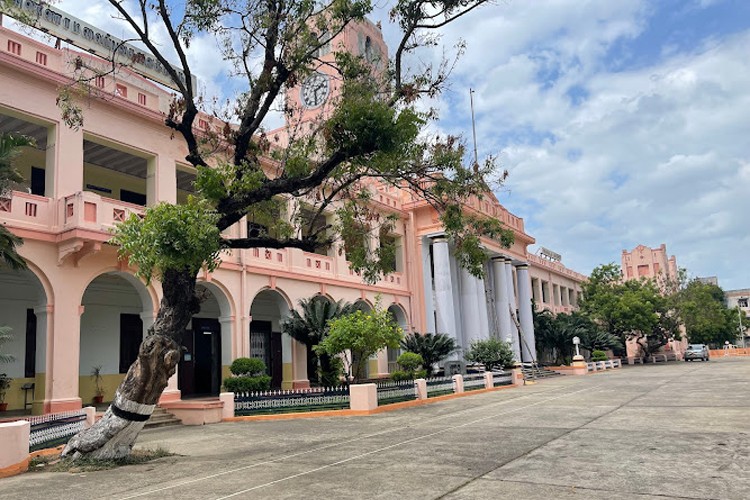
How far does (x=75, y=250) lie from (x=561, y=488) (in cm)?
1126

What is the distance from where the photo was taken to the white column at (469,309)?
84.8 ft

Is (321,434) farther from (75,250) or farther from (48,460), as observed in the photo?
(75,250)

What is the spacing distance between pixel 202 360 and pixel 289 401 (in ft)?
21.7

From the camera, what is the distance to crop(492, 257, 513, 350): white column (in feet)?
94.8

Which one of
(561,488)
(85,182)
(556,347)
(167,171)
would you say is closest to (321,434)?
(561,488)

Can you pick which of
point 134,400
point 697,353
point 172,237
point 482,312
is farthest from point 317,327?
point 697,353

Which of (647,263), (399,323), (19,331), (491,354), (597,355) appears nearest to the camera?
(19,331)

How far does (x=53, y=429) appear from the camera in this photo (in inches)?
379

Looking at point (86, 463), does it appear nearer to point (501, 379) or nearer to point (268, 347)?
point (268, 347)

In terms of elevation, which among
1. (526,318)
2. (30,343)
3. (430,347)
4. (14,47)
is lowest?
(430,347)

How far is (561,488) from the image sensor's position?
209 inches

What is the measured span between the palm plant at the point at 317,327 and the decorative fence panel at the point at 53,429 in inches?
309

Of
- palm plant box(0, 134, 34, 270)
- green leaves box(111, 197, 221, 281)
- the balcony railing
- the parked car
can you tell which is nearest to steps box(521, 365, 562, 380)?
the parked car

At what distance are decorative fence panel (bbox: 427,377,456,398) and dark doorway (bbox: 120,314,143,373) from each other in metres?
8.59
